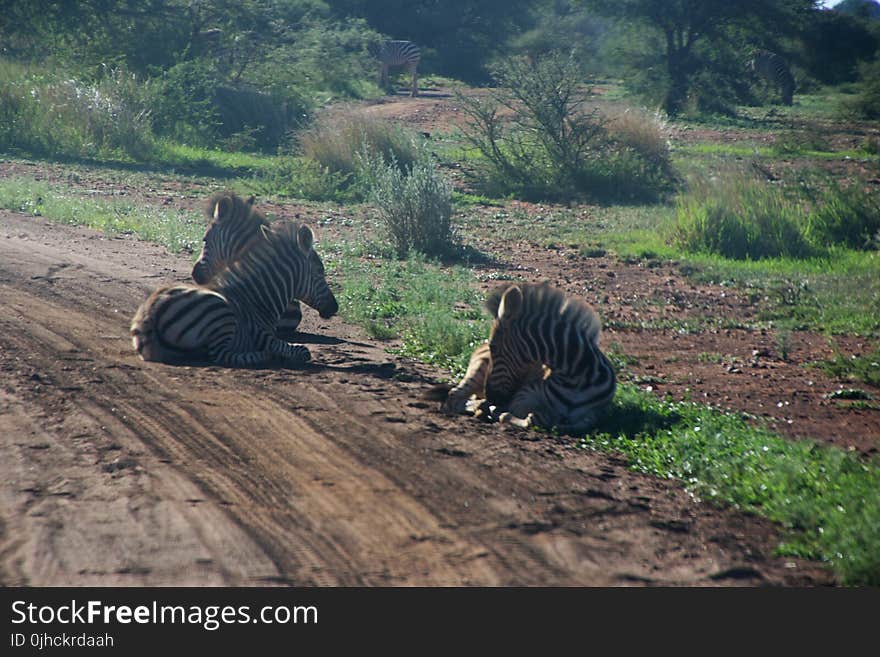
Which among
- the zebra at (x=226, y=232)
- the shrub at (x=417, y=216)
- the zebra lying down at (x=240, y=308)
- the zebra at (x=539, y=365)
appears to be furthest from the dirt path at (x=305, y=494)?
the shrub at (x=417, y=216)

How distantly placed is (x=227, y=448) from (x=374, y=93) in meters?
28.5

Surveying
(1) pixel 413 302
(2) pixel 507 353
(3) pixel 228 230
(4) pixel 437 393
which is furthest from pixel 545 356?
(3) pixel 228 230

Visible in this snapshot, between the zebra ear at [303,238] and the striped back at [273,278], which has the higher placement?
the zebra ear at [303,238]

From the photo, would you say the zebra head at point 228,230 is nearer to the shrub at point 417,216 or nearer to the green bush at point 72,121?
the shrub at point 417,216

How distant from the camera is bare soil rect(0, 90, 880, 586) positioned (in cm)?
445

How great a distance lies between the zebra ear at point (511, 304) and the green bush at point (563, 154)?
40.1 ft

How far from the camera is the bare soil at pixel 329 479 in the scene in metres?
4.45

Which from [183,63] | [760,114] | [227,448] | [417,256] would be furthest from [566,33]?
[227,448]

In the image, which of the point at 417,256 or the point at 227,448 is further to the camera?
the point at 417,256

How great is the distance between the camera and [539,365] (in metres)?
7.23

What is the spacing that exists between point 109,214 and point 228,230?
18.4 feet
